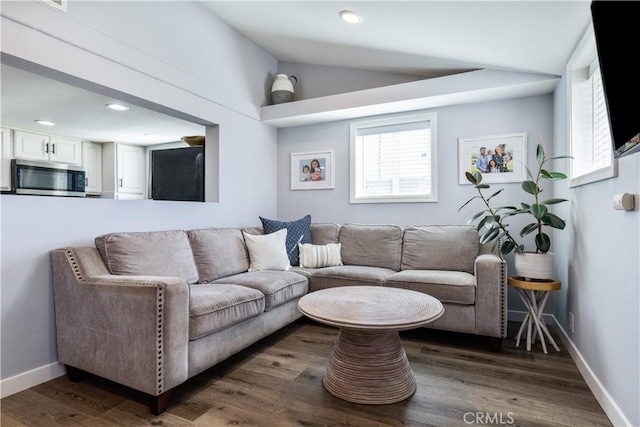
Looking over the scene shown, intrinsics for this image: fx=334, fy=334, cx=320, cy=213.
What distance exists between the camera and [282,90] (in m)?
4.01

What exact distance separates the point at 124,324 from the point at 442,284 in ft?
7.05

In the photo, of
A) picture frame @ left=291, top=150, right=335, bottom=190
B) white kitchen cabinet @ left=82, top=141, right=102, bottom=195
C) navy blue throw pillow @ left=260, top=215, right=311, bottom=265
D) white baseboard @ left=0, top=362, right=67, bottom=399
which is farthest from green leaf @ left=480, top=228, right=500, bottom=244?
white kitchen cabinet @ left=82, top=141, right=102, bottom=195

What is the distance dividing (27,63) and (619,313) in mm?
Result: 3396

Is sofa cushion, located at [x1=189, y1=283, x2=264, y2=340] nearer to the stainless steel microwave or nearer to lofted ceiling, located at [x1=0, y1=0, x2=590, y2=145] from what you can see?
lofted ceiling, located at [x1=0, y1=0, x2=590, y2=145]

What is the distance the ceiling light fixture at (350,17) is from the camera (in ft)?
8.50

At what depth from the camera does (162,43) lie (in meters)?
2.79

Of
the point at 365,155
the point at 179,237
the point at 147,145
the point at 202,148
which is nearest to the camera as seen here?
the point at 179,237

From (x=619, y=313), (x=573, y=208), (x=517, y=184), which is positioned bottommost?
(x=619, y=313)

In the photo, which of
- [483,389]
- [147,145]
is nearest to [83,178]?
[147,145]

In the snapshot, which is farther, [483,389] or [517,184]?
[517,184]

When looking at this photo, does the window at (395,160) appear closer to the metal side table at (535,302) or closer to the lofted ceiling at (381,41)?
the lofted ceiling at (381,41)

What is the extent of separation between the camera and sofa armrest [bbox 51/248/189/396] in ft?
5.46

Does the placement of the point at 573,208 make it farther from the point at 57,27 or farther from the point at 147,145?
the point at 147,145

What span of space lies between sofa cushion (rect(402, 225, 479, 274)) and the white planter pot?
51 centimetres
